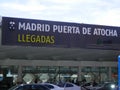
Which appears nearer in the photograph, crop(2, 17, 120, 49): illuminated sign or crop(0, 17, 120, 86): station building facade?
crop(2, 17, 120, 49): illuminated sign

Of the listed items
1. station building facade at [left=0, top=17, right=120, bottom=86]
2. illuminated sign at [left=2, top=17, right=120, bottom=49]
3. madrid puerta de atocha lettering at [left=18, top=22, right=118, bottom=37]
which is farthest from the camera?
madrid puerta de atocha lettering at [left=18, top=22, right=118, bottom=37]

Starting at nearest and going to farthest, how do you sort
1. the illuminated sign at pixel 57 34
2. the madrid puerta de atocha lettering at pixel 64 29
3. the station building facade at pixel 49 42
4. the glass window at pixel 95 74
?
the illuminated sign at pixel 57 34, the station building facade at pixel 49 42, the madrid puerta de atocha lettering at pixel 64 29, the glass window at pixel 95 74

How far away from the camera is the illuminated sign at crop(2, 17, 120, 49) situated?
28.0 metres

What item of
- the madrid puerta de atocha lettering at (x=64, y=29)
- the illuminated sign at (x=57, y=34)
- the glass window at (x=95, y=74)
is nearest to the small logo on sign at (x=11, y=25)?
the illuminated sign at (x=57, y=34)

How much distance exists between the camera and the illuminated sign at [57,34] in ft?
91.8

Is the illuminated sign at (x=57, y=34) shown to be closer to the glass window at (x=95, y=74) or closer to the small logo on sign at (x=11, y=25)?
the small logo on sign at (x=11, y=25)

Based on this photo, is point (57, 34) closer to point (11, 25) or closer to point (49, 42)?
point (49, 42)

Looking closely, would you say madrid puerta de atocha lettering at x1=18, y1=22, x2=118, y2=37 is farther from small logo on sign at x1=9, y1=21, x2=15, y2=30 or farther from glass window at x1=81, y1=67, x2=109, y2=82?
glass window at x1=81, y1=67, x2=109, y2=82

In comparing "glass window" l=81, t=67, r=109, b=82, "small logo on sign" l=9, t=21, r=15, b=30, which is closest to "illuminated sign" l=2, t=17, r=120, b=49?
"small logo on sign" l=9, t=21, r=15, b=30

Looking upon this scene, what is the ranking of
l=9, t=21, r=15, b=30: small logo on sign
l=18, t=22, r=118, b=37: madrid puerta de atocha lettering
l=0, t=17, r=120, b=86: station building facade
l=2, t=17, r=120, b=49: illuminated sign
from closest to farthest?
l=9, t=21, r=15, b=30: small logo on sign < l=2, t=17, r=120, b=49: illuminated sign < l=0, t=17, r=120, b=86: station building facade < l=18, t=22, r=118, b=37: madrid puerta de atocha lettering

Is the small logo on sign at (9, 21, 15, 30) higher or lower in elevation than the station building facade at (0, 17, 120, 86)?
higher

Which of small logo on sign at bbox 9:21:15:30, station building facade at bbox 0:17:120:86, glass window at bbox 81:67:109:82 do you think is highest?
small logo on sign at bbox 9:21:15:30

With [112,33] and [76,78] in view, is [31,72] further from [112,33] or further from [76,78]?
[112,33]

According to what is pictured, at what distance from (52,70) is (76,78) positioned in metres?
3.08
